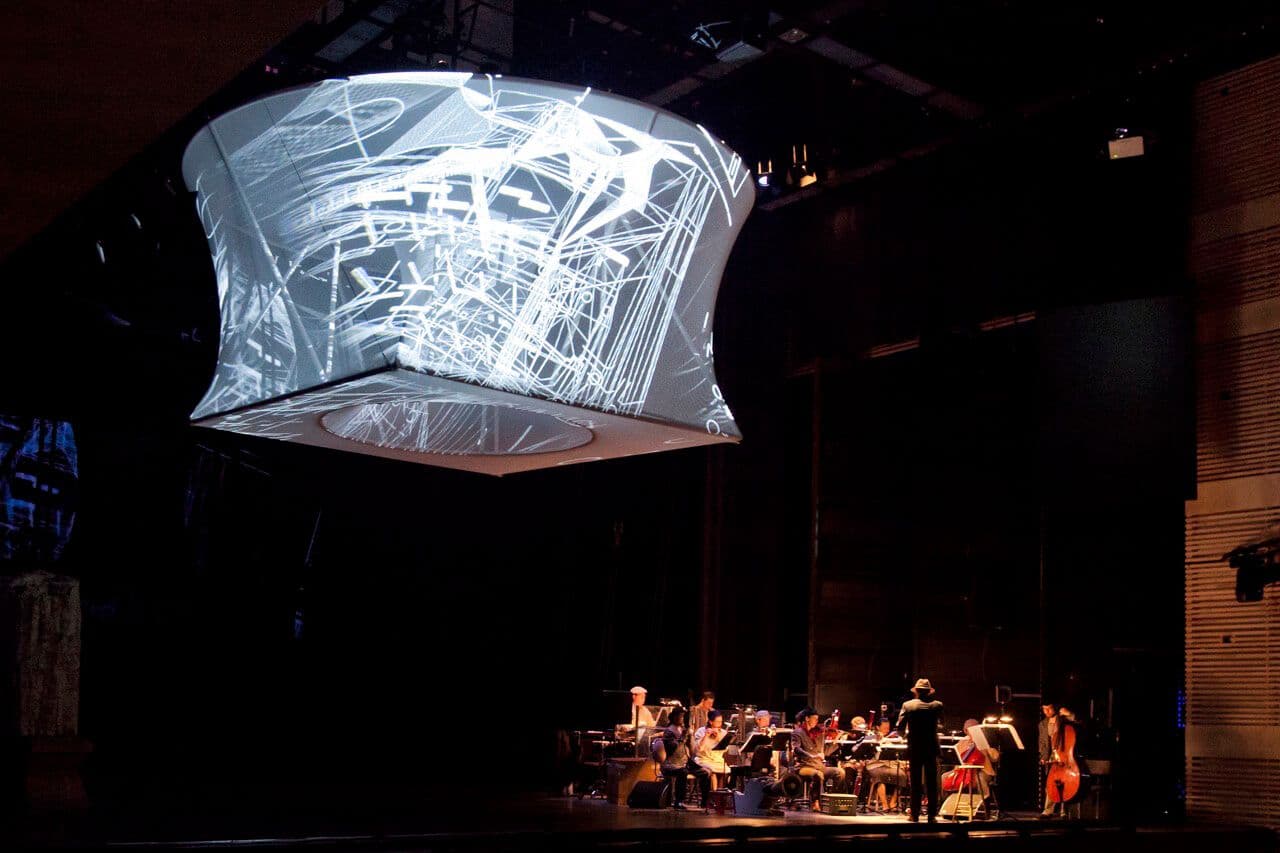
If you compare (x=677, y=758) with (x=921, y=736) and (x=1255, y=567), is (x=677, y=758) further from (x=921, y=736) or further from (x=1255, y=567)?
(x=1255, y=567)

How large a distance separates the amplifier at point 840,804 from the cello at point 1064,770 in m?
1.69

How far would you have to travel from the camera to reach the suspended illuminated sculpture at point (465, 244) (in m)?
6.80

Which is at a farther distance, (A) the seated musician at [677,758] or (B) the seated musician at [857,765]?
(B) the seated musician at [857,765]

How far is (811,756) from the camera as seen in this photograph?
38.3ft

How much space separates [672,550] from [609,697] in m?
2.55

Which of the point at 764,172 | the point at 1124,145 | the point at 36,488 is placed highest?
the point at 764,172

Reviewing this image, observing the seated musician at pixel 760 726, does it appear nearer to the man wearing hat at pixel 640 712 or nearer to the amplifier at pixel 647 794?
the amplifier at pixel 647 794

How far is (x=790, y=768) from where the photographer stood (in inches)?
464

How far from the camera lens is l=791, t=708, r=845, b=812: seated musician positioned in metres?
11.6

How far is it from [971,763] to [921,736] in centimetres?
107

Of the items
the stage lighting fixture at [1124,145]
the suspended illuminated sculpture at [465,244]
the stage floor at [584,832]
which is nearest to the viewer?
the suspended illuminated sculpture at [465,244]

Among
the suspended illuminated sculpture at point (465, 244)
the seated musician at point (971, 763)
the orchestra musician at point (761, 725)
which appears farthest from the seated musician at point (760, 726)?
the suspended illuminated sculpture at point (465, 244)

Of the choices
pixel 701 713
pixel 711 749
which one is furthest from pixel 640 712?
pixel 711 749

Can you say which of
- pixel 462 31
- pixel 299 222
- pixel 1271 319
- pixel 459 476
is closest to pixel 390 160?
pixel 299 222
